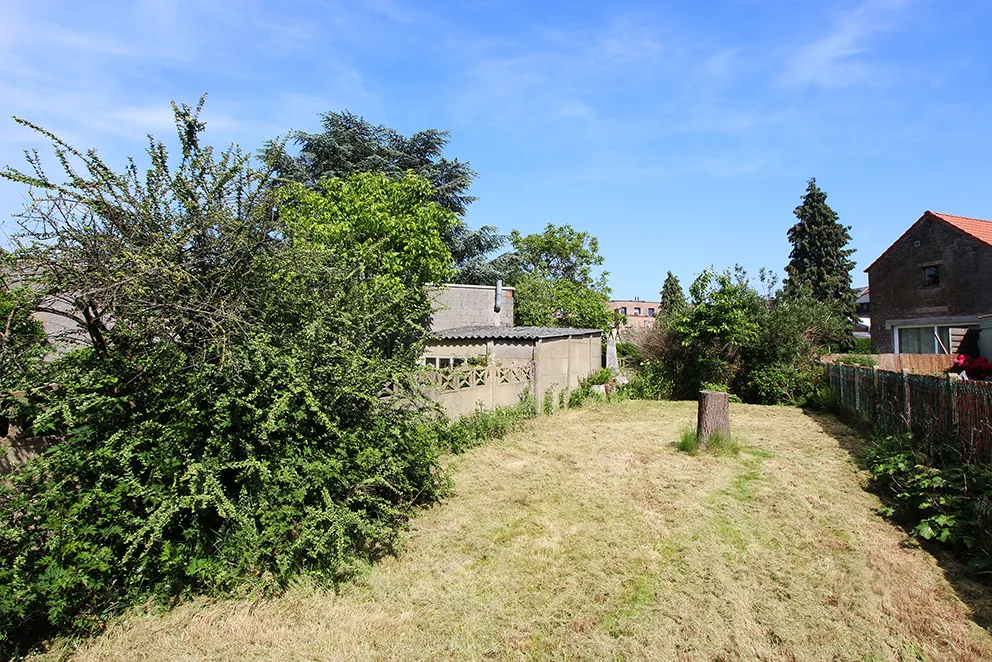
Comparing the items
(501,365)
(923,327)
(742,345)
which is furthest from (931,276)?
(501,365)

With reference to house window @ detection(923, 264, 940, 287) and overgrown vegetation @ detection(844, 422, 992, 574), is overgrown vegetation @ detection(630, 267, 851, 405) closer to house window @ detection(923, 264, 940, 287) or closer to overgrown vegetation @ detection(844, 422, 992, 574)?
overgrown vegetation @ detection(844, 422, 992, 574)

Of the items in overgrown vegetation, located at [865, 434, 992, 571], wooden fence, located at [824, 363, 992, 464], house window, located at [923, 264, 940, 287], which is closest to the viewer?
overgrown vegetation, located at [865, 434, 992, 571]

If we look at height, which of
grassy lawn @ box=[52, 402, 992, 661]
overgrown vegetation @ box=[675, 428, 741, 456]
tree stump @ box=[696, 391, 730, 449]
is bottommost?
grassy lawn @ box=[52, 402, 992, 661]

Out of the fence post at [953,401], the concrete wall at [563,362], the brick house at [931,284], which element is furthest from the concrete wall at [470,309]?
the brick house at [931,284]

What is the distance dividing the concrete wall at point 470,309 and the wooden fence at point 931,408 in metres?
12.9

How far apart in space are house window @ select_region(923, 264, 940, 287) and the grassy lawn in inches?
937

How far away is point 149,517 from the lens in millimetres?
3934

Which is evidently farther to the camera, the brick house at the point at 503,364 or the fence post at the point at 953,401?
the brick house at the point at 503,364

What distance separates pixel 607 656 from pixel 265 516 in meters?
2.72

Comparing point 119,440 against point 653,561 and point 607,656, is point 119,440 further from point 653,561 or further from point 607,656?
point 653,561

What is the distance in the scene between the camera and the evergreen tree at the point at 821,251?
33125 millimetres

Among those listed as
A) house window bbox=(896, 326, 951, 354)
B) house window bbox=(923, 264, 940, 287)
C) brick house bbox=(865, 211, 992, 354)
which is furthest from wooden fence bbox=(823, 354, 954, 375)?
house window bbox=(923, 264, 940, 287)

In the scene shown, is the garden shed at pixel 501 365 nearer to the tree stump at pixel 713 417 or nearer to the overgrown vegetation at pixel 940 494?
the tree stump at pixel 713 417

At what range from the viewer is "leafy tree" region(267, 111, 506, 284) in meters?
26.4
